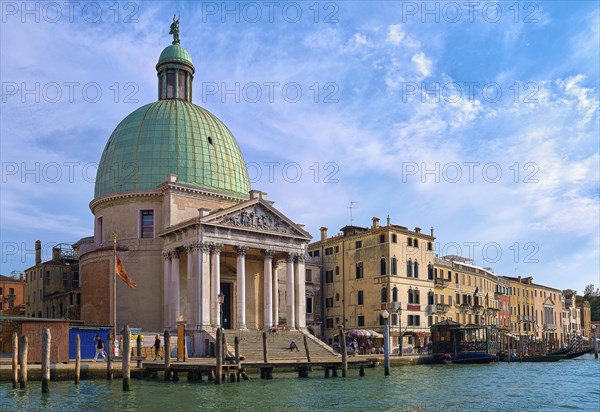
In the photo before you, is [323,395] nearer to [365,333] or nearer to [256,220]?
[256,220]

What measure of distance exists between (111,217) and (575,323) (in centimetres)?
7986

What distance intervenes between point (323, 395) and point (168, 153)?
26388 mm

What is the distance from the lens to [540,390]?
31672 millimetres

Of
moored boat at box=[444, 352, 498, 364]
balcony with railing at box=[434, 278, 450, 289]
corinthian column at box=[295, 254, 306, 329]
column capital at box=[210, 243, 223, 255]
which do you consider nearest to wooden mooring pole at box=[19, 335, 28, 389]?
column capital at box=[210, 243, 223, 255]

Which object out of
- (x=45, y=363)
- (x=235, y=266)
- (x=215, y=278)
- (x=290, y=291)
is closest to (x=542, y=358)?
(x=290, y=291)

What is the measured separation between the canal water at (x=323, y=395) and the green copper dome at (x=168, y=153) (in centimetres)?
1812

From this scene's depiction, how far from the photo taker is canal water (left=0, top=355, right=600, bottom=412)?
79.4ft

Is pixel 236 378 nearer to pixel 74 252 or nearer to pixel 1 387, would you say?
pixel 1 387

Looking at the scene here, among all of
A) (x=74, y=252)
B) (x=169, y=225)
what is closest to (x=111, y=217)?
(x=169, y=225)

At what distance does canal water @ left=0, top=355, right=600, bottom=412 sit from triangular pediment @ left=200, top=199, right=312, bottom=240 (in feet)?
38.5

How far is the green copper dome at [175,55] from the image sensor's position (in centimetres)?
5500

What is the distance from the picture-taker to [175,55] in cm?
5516

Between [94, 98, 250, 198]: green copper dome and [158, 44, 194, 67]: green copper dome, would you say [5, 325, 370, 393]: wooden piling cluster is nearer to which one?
[94, 98, 250, 198]: green copper dome

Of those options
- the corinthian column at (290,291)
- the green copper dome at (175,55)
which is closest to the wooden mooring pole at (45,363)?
the corinthian column at (290,291)
